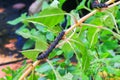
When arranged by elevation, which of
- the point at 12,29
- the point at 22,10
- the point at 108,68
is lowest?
the point at 108,68

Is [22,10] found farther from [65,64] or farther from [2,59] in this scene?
[65,64]

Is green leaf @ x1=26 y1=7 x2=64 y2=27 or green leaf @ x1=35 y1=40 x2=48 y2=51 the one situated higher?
green leaf @ x1=26 y1=7 x2=64 y2=27

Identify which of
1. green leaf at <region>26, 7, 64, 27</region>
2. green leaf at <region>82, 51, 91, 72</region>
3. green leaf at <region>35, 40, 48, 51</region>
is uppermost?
green leaf at <region>26, 7, 64, 27</region>

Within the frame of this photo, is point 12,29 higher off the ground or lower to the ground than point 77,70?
higher

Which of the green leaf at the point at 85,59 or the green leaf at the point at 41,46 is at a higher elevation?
the green leaf at the point at 41,46

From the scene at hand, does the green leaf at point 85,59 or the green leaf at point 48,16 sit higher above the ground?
the green leaf at point 48,16

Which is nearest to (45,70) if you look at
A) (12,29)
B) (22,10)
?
(12,29)

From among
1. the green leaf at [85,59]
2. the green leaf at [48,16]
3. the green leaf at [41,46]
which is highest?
the green leaf at [48,16]

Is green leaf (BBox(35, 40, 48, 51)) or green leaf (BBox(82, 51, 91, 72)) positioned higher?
green leaf (BBox(35, 40, 48, 51))

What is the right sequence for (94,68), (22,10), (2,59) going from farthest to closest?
(22,10)
(2,59)
(94,68)

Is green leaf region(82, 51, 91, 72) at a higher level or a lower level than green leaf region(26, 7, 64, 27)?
lower

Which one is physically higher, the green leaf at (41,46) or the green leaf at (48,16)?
the green leaf at (48,16)
